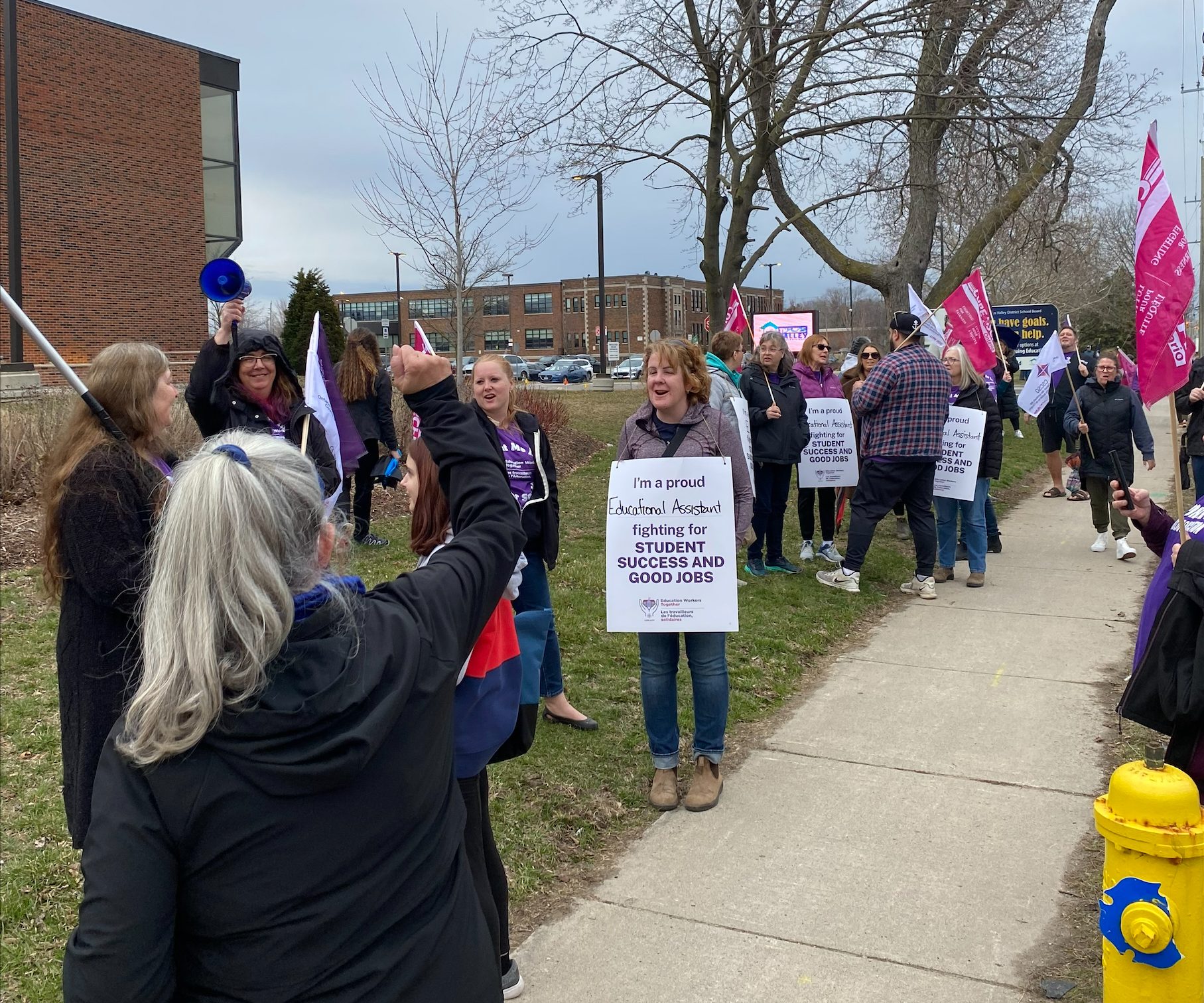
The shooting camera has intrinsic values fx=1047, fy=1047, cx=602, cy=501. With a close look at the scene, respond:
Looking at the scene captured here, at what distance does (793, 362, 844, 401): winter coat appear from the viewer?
937 cm

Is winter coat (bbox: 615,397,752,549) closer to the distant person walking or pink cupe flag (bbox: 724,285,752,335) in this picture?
the distant person walking

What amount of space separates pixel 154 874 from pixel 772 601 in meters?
6.56

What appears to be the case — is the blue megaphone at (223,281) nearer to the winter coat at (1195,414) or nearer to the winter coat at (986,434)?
the winter coat at (986,434)

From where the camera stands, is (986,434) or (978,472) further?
(986,434)

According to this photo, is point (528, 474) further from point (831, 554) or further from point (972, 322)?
point (972, 322)

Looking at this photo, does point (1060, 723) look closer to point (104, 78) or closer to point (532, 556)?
point (532, 556)

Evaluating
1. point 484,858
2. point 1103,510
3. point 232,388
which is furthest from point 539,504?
point 1103,510

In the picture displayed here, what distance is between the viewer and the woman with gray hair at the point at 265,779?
4.63 feet

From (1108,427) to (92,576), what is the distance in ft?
29.6

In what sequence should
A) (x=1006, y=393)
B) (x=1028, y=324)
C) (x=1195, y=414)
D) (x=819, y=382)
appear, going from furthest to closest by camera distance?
(x=1028, y=324) → (x=1006, y=393) → (x=819, y=382) → (x=1195, y=414)

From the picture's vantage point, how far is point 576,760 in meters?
4.85

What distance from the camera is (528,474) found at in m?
4.88

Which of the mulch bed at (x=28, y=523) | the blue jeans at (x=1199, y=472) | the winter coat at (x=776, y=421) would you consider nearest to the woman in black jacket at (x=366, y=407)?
the mulch bed at (x=28, y=523)

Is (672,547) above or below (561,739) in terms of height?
above
